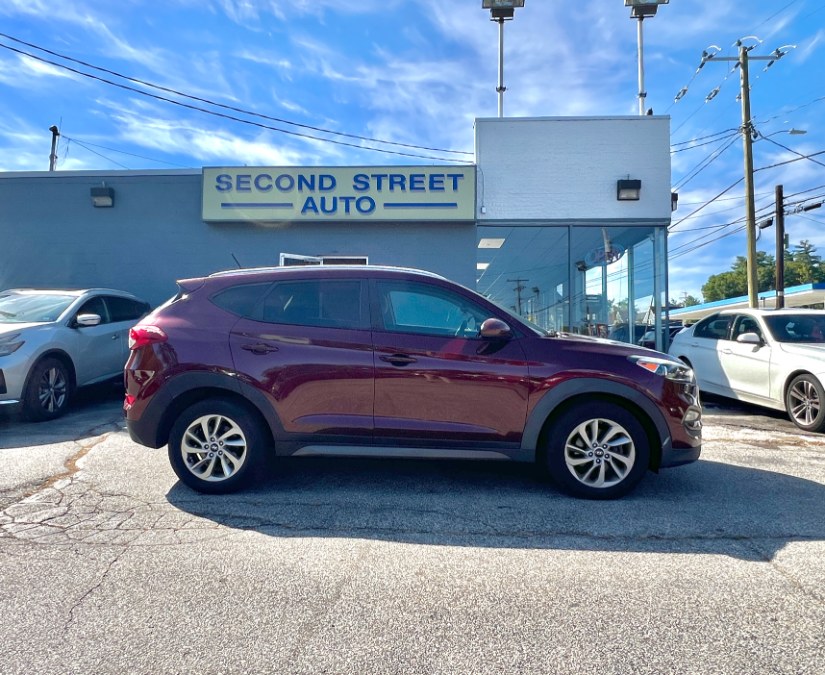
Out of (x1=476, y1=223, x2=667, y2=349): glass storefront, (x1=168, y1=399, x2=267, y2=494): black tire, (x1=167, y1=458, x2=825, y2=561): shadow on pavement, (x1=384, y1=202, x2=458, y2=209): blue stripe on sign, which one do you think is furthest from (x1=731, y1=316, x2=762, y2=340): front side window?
(x1=168, y1=399, x2=267, y2=494): black tire

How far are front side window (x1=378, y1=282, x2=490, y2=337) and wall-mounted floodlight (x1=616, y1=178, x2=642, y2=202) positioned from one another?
7513mm

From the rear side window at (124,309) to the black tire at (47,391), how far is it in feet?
4.99

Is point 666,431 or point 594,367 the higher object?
point 594,367

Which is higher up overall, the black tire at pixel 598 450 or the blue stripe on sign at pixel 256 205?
the blue stripe on sign at pixel 256 205

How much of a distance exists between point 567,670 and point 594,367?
237 cm

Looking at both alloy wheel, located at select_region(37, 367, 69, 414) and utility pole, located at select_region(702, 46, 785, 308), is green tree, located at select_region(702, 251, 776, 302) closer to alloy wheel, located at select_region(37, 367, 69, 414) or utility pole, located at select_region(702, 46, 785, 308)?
utility pole, located at select_region(702, 46, 785, 308)

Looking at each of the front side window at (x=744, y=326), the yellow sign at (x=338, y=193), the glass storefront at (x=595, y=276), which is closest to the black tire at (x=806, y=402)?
the front side window at (x=744, y=326)

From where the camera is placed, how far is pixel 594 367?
4.25 metres

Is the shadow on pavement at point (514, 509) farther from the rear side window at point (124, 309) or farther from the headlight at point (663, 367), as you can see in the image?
the rear side window at point (124, 309)

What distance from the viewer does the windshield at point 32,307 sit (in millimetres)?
7453

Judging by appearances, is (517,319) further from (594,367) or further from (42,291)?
(42,291)

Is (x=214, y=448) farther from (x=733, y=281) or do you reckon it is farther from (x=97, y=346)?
(x=733, y=281)

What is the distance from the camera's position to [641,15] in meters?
12.0

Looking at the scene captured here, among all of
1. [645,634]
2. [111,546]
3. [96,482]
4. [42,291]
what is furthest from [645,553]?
[42,291]
